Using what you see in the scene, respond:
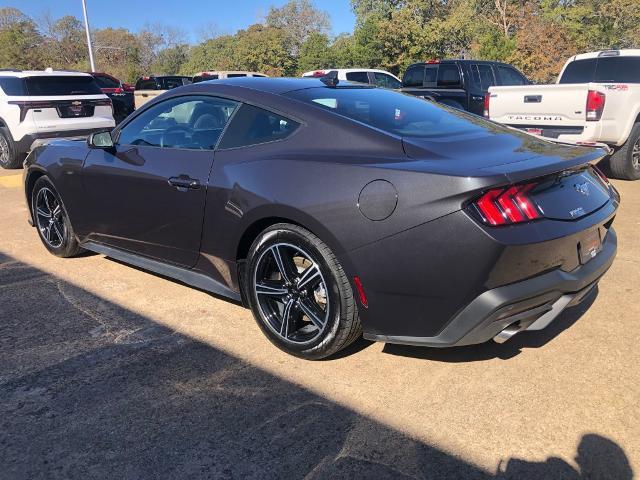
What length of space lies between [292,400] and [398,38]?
37.1 meters

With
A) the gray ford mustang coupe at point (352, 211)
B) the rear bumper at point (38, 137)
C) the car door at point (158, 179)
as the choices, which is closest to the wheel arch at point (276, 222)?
the gray ford mustang coupe at point (352, 211)

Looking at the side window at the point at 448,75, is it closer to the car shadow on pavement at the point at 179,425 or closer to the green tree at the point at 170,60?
the car shadow on pavement at the point at 179,425

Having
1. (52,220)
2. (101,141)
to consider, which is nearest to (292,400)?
(101,141)

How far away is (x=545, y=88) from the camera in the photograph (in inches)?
299

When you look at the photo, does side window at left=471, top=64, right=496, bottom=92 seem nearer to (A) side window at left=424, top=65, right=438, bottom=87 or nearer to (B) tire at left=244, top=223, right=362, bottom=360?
(A) side window at left=424, top=65, right=438, bottom=87

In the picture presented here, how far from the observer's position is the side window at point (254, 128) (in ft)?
10.4

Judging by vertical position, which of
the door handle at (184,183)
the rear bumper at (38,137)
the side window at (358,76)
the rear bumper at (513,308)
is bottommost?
the rear bumper at (513,308)

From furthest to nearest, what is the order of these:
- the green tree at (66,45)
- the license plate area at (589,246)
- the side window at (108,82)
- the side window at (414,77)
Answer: the green tree at (66,45) → the side window at (108,82) → the side window at (414,77) → the license plate area at (589,246)

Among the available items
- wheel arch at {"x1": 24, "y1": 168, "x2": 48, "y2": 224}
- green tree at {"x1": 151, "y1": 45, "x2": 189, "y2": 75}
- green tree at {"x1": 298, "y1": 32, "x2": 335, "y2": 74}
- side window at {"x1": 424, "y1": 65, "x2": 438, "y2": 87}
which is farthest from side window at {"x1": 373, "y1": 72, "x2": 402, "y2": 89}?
green tree at {"x1": 151, "y1": 45, "x2": 189, "y2": 75}

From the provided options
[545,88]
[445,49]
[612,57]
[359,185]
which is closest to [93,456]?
[359,185]

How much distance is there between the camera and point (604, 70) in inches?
361

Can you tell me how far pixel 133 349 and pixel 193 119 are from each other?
157 centimetres

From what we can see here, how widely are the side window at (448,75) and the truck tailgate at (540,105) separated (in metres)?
3.34

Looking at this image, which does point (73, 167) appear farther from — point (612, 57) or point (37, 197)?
point (612, 57)
